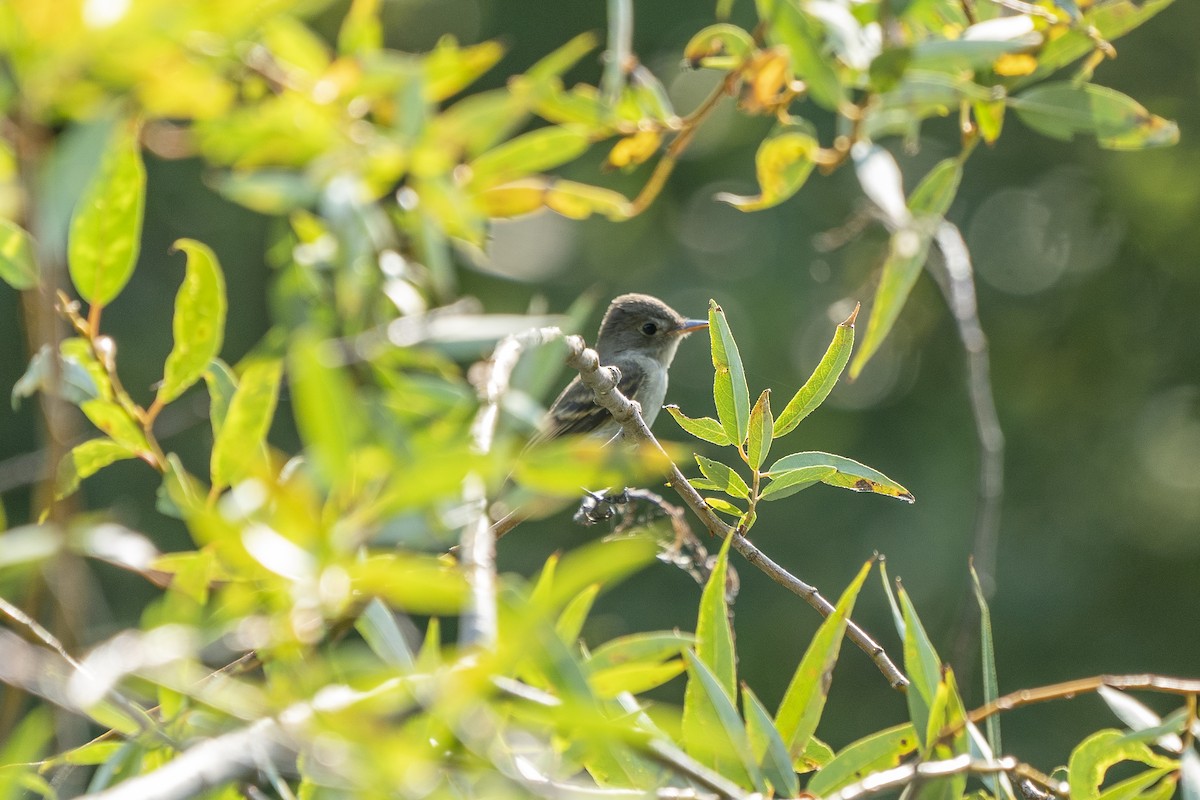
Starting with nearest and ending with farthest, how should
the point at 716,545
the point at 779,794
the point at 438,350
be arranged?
the point at 438,350 → the point at 779,794 → the point at 716,545

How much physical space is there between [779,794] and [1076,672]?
8382 mm

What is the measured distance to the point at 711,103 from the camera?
2254 mm

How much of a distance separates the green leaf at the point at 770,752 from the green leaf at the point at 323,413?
2.15 ft

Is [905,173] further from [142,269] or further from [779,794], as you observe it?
[779,794]

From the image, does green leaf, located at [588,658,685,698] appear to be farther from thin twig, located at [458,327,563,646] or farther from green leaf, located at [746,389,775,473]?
green leaf, located at [746,389,775,473]

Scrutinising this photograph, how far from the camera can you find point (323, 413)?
1.07m

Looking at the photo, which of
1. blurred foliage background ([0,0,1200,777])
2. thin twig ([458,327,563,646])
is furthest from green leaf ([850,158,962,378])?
blurred foliage background ([0,0,1200,777])

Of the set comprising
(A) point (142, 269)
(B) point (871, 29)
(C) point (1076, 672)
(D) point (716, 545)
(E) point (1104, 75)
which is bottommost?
(C) point (1076, 672)

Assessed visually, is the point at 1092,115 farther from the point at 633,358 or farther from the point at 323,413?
the point at 633,358

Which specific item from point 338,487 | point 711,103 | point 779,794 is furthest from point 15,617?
point 711,103

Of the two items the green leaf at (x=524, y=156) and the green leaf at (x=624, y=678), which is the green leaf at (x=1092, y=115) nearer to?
the green leaf at (x=524, y=156)

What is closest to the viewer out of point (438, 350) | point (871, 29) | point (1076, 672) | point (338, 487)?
point (338, 487)

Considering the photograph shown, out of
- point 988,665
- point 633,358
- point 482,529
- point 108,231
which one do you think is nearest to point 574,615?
point 482,529

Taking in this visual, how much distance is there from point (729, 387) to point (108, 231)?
0.98m
